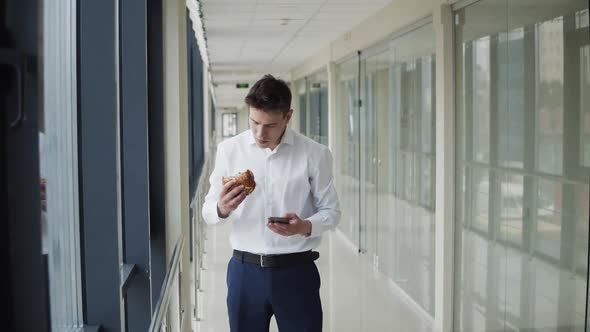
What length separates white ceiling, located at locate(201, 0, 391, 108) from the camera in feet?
A: 27.8

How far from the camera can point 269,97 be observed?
3119 mm

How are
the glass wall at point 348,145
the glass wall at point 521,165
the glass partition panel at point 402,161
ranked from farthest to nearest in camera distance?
1. the glass wall at point 348,145
2. the glass partition panel at point 402,161
3. the glass wall at point 521,165

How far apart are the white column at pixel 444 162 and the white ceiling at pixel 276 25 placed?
213 centimetres

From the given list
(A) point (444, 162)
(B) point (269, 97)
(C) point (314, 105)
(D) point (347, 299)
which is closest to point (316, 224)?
(B) point (269, 97)

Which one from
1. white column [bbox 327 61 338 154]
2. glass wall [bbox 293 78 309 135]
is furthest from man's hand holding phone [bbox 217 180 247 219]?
glass wall [bbox 293 78 309 135]

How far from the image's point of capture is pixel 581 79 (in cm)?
400

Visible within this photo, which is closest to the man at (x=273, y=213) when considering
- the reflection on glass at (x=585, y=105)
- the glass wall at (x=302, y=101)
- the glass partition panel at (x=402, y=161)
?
the reflection on glass at (x=585, y=105)

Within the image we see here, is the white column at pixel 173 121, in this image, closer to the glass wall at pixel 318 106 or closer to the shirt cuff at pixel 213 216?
the shirt cuff at pixel 213 216

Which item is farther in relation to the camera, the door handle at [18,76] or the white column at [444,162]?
the white column at [444,162]

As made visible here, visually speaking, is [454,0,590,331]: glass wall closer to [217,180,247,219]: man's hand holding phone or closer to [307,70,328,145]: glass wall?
[217,180,247,219]: man's hand holding phone

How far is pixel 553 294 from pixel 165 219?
2533 mm

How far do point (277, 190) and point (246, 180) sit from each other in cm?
23

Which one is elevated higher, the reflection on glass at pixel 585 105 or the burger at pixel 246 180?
the reflection on glass at pixel 585 105

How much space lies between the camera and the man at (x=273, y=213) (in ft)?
10.3
